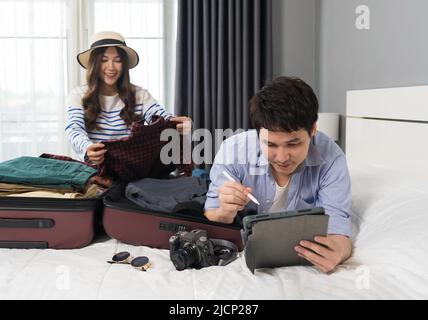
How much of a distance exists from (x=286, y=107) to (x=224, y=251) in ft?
1.32

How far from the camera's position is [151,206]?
1.25 metres

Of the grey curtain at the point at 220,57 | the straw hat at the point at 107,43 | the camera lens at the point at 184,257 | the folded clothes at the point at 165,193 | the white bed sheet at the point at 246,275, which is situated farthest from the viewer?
the grey curtain at the point at 220,57

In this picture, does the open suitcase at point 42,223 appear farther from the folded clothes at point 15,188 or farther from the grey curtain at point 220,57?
the grey curtain at point 220,57

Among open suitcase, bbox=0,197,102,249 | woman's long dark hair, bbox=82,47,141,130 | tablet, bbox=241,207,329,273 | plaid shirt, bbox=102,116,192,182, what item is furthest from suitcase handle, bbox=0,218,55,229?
woman's long dark hair, bbox=82,47,141,130

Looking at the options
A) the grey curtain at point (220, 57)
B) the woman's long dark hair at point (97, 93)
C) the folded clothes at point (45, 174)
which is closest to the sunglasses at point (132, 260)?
the folded clothes at point (45, 174)

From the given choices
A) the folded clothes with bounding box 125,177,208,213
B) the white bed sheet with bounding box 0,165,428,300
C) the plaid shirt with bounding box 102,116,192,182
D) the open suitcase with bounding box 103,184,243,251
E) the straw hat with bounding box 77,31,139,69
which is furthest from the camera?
the straw hat with bounding box 77,31,139,69

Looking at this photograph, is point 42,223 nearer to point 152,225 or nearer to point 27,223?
point 27,223

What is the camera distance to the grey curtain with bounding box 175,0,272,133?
2.94m

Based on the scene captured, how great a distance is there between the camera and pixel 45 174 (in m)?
1.27

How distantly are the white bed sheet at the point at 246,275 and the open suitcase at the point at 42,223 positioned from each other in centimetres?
4

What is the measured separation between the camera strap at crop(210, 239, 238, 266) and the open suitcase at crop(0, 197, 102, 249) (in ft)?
1.25

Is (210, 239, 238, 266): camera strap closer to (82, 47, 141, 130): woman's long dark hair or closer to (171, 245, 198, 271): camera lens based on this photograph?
(171, 245, 198, 271): camera lens

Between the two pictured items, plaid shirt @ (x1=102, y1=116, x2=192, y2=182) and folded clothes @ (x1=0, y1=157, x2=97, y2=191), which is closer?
folded clothes @ (x1=0, y1=157, x2=97, y2=191)

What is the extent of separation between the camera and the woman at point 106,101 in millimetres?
1933
